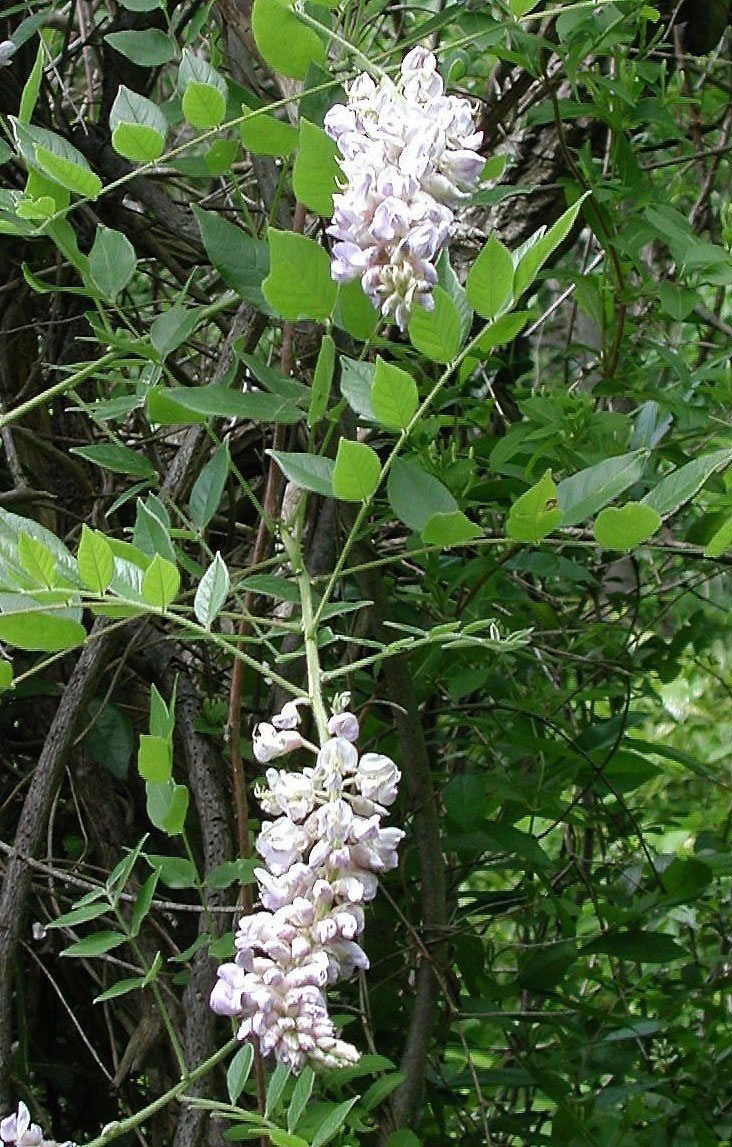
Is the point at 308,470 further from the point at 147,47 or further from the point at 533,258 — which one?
the point at 147,47

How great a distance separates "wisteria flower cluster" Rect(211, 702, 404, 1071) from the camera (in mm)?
483

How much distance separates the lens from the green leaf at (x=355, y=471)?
22.5 inches

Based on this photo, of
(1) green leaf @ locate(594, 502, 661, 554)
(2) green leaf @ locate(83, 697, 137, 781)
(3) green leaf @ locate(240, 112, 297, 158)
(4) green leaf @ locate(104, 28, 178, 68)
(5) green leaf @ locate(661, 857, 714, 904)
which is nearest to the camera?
(1) green leaf @ locate(594, 502, 661, 554)

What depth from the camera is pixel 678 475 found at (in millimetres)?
622

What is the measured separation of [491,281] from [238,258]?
6.7 inches

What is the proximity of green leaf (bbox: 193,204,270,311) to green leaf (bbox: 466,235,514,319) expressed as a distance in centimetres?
15

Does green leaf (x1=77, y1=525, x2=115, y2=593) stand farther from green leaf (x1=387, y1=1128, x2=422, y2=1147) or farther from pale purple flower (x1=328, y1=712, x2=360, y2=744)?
green leaf (x1=387, y1=1128, x2=422, y2=1147)

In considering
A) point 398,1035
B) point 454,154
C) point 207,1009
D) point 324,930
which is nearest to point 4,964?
point 207,1009

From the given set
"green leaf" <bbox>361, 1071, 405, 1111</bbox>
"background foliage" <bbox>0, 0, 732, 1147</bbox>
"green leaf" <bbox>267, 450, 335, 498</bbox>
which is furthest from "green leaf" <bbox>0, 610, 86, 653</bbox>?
"green leaf" <bbox>361, 1071, 405, 1111</bbox>

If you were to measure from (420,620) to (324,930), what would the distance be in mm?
530

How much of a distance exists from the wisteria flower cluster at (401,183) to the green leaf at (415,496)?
0.11m

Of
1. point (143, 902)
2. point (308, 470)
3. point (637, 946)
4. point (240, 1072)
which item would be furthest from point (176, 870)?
point (637, 946)

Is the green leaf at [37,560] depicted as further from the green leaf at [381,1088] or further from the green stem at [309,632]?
the green leaf at [381,1088]

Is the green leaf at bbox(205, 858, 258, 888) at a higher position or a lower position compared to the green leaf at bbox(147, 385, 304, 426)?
lower
